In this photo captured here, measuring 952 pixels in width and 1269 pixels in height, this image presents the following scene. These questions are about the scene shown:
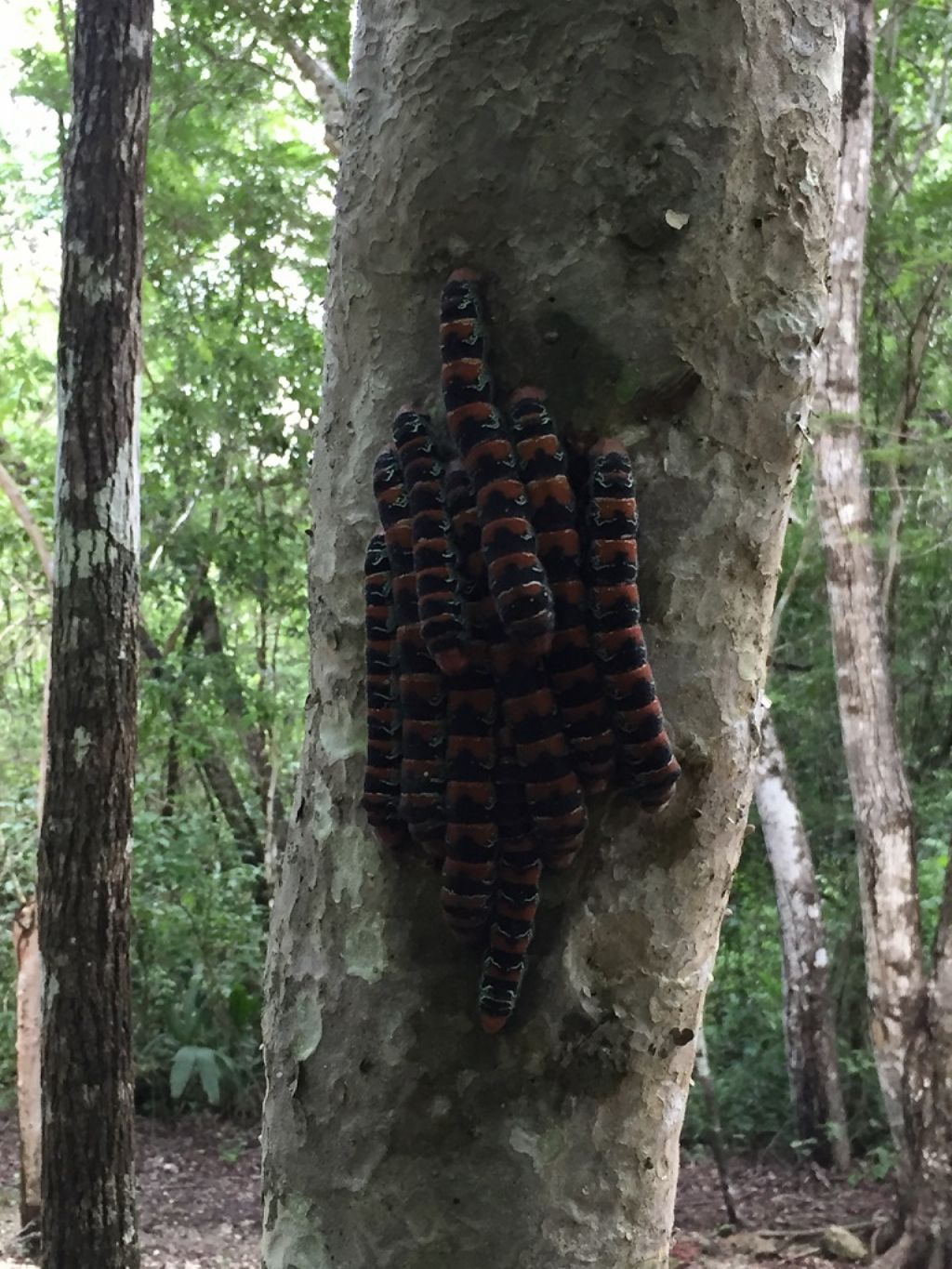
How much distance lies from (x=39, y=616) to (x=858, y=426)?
5898 millimetres

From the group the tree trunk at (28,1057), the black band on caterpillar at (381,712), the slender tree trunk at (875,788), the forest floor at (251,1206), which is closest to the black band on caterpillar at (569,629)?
the black band on caterpillar at (381,712)

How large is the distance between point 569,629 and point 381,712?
16 cm

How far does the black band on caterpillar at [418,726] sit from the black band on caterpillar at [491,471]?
0.23ft

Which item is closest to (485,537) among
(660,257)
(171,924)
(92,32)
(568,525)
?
(568,525)

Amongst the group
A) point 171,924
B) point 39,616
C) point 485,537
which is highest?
point 39,616

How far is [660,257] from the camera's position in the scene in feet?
2.50

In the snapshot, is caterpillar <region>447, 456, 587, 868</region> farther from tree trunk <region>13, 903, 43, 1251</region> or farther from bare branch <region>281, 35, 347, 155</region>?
bare branch <region>281, 35, 347, 155</region>

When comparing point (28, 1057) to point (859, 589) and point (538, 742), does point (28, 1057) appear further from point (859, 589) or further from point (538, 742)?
point (538, 742)

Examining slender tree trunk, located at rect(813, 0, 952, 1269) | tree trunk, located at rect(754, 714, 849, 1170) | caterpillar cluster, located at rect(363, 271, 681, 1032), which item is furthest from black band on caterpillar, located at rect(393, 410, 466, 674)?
tree trunk, located at rect(754, 714, 849, 1170)

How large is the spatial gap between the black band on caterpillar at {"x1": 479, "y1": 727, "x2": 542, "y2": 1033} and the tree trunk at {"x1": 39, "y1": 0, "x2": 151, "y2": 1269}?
8.35 ft

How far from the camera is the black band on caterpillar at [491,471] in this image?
2.25 ft

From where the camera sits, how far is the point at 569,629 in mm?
704

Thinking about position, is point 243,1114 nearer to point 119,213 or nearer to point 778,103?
point 119,213

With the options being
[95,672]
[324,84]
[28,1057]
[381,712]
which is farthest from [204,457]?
[381,712]
